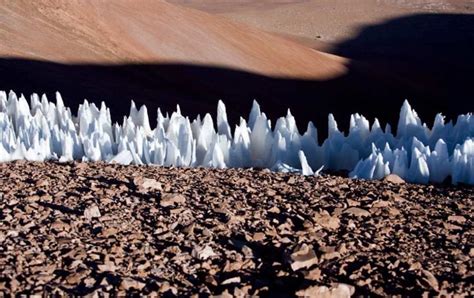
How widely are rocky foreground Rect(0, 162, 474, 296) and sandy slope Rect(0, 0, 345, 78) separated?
10.4 meters

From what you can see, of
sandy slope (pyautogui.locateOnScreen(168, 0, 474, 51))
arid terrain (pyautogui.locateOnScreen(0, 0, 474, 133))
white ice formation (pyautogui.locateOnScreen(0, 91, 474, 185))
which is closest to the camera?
white ice formation (pyautogui.locateOnScreen(0, 91, 474, 185))

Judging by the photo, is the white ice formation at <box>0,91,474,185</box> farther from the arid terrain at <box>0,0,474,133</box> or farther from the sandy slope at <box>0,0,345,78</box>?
the sandy slope at <box>0,0,345,78</box>

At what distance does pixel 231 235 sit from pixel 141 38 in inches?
669

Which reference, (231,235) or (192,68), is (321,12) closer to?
(192,68)

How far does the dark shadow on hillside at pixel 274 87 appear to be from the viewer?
1206 cm

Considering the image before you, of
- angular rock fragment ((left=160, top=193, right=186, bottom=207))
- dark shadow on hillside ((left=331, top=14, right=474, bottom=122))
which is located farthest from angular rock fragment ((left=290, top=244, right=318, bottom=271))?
dark shadow on hillside ((left=331, top=14, right=474, bottom=122))

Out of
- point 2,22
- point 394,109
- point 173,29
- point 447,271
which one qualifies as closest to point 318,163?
point 447,271

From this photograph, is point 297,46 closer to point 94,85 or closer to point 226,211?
point 94,85

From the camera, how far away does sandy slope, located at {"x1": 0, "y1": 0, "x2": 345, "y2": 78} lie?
52.4ft

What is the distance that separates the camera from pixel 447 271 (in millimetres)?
2738

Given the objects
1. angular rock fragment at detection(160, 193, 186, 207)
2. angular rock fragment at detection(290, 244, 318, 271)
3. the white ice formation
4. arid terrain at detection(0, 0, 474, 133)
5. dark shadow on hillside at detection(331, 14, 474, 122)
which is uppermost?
angular rock fragment at detection(290, 244, 318, 271)

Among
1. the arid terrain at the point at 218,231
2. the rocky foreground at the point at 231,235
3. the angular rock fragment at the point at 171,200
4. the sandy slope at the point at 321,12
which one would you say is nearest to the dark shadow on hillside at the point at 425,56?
the sandy slope at the point at 321,12

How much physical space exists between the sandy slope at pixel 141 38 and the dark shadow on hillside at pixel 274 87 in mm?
731

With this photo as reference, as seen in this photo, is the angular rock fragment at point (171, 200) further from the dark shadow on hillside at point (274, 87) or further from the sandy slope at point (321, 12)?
the sandy slope at point (321, 12)
